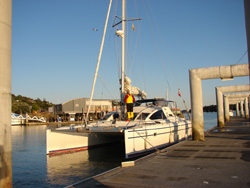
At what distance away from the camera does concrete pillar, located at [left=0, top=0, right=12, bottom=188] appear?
370 cm

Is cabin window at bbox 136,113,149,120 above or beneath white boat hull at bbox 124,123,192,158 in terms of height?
above

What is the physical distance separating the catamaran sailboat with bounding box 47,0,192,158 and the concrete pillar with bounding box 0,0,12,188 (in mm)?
5508

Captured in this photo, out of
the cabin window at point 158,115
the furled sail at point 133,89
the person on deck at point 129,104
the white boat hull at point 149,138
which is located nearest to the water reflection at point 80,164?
the white boat hull at point 149,138

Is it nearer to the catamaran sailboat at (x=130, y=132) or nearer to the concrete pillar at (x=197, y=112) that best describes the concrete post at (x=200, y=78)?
the concrete pillar at (x=197, y=112)

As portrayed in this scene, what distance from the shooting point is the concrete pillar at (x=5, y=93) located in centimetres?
370

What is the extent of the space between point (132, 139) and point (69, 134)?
162 inches

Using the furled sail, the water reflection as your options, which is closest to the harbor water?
the water reflection

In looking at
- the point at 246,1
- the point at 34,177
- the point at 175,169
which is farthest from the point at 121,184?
the point at 34,177

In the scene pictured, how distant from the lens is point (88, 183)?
4.96 meters

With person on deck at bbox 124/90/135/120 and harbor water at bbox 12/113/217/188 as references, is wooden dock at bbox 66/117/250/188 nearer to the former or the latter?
harbor water at bbox 12/113/217/188

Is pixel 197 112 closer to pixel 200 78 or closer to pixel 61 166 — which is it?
pixel 200 78

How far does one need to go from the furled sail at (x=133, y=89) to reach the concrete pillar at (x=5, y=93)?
1017 cm

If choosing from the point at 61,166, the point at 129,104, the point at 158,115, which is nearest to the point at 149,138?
the point at 129,104

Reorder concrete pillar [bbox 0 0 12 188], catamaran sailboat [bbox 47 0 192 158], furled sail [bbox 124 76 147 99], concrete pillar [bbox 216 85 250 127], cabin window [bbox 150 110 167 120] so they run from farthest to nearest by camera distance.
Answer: concrete pillar [bbox 216 85 250 127] → furled sail [bbox 124 76 147 99] → cabin window [bbox 150 110 167 120] → catamaran sailboat [bbox 47 0 192 158] → concrete pillar [bbox 0 0 12 188]
